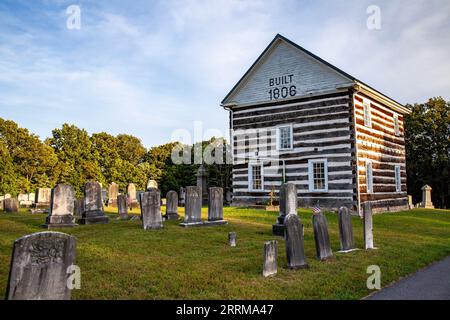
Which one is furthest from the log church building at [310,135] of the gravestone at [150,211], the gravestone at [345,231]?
the gravestone at [345,231]

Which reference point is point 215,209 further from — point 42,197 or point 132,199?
point 42,197

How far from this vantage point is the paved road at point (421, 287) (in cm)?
593

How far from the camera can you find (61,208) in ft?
46.9

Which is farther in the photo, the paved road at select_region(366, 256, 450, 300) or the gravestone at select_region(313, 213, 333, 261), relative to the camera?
the gravestone at select_region(313, 213, 333, 261)

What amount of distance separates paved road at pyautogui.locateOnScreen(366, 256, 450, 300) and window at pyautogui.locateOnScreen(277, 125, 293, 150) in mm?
14889

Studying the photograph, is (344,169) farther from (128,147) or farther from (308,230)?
(128,147)

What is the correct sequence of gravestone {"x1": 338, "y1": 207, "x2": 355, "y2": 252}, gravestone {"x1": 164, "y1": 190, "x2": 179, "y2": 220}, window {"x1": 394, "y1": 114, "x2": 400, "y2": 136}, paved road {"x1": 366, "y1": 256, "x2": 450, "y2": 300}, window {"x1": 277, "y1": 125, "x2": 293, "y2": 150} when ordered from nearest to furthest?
1. paved road {"x1": 366, "y1": 256, "x2": 450, "y2": 300}
2. gravestone {"x1": 338, "y1": 207, "x2": 355, "y2": 252}
3. gravestone {"x1": 164, "y1": 190, "x2": 179, "y2": 220}
4. window {"x1": 277, "y1": 125, "x2": 293, "y2": 150}
5. window {"x1": 394, "y1": 114, "x2": 400, "y2": 136}

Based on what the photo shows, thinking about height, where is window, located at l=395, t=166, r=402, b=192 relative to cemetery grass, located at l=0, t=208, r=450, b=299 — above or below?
above

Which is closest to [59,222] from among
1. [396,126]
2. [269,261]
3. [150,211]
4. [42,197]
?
[150,211]

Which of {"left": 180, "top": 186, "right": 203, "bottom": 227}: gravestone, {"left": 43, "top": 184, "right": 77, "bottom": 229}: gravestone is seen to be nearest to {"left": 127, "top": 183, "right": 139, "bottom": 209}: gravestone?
{"left": 43, "top": 184, "right": 77, "bottom": 229}: gravestone

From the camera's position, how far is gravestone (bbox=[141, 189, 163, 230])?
1309 centimetres

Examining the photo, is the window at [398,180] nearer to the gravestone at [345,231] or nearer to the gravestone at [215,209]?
the gravestone at [215,209]

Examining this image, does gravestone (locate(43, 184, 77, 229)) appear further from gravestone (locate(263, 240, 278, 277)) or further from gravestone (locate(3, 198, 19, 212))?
gravestone (locate(263, 240, 278, 277))
